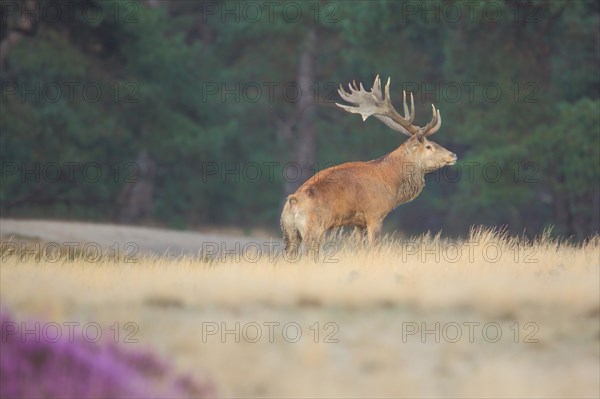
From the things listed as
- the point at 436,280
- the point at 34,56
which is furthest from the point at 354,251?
the point at 34,56

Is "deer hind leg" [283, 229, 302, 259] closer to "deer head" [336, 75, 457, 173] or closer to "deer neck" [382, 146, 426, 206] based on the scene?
"deer neck" [382, 146, 426, 206]

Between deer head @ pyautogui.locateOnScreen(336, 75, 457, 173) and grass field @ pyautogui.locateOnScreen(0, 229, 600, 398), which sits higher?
deer head @ pyautogui.locateOnScreen(336, 75, 457, 173)

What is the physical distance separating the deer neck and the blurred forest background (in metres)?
12.4

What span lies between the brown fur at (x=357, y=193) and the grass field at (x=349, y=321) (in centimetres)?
138

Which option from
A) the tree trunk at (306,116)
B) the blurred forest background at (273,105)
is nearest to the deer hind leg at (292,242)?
the blurred forest background at (273,105)

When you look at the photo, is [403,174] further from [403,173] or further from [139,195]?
[139,195]

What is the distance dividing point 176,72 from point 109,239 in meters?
10.7

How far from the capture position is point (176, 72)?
121 ft

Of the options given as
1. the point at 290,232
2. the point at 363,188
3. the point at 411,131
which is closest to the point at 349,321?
the point at 290,232

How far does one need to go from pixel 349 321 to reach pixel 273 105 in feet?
98.6

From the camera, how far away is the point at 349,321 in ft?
39.5

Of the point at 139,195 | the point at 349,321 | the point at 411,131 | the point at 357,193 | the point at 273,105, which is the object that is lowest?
the point at 139,195

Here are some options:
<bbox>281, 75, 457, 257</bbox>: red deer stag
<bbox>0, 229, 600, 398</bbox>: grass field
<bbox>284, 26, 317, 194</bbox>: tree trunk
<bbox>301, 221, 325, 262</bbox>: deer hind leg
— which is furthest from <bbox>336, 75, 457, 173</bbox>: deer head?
<bbox>284, 26, 317, 194</bbox>: tree trunk

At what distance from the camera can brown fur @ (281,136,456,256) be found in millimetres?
15625
